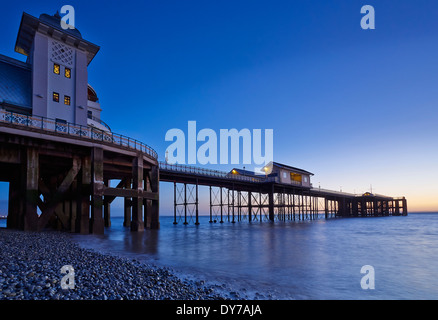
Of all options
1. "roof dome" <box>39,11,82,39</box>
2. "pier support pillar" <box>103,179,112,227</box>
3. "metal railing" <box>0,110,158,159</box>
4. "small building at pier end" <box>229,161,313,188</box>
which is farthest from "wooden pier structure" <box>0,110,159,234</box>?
"small building at pier end" <box>229,161,313,188</box>

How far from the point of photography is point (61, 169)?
992 inches

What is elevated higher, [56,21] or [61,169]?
[56,21]

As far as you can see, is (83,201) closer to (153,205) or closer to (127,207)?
(153,205)

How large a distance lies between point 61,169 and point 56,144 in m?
6.80

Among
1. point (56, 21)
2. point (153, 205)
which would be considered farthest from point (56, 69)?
point (153, 205)

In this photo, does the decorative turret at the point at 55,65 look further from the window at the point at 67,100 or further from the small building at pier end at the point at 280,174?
the small building at pier end at the point at 280,174

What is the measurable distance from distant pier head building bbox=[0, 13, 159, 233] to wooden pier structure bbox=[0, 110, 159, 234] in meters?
0.05

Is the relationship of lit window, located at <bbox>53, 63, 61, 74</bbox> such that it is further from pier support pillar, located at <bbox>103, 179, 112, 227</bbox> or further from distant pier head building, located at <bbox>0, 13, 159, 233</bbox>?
pier support pillar, located at <bbox>103, 179, 112, 227</bbox>

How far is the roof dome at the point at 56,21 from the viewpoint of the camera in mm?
24303

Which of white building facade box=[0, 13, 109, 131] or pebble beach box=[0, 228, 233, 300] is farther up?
white building facade box=[0, 13, 109, 131]

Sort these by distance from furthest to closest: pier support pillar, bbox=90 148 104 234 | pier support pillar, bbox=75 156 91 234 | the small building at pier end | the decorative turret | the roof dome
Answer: the small building at pier end < the roof dome < the decorative turret < pier support pillar, bbox=75 156 91 234 < pier support pillar, bbox=90 148 104 234

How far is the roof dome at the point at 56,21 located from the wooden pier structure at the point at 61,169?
890cm

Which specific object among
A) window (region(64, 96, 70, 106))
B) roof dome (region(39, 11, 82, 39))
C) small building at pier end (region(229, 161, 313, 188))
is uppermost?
roof dome (region(39, 11, 82, 39))

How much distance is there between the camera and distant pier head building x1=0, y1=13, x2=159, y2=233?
17844 mm
